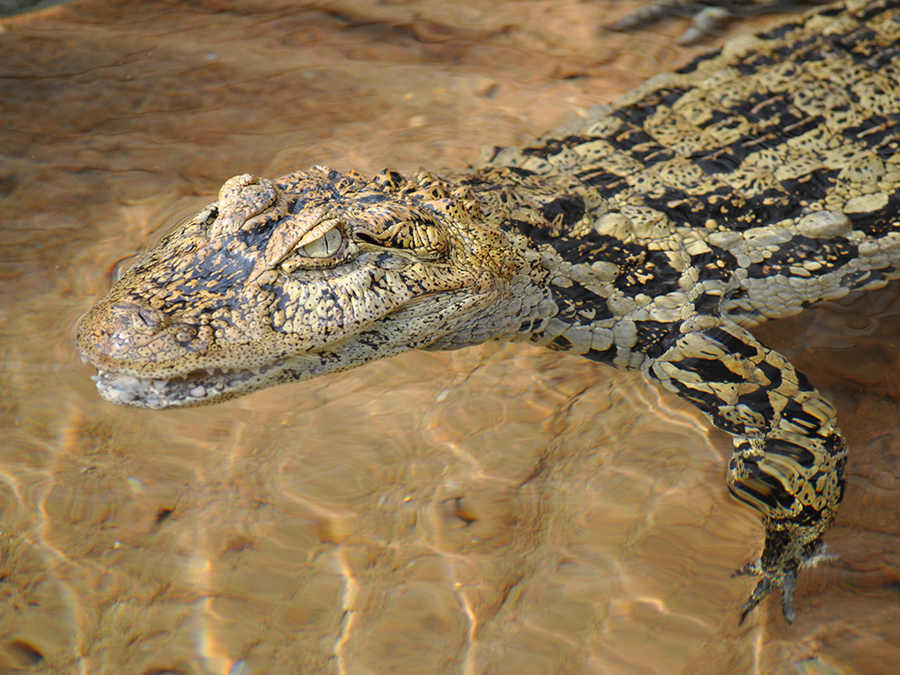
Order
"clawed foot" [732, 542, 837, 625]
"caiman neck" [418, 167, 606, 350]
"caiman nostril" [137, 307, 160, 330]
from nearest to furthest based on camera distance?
"caiman nostril" [137, 307, 160, 330] → "clawed foot" [732, 542, 837, 625] → "caiman neck" [418, 167, 606, 350]

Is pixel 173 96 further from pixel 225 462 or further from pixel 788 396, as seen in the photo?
pixel 788 396

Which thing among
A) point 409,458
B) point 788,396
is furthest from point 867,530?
point 409,458

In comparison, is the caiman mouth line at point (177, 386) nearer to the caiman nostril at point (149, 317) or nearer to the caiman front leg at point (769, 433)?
the caiman nostril at point (149, 317)

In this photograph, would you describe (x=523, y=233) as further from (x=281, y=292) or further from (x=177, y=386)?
(x=177, y=386)

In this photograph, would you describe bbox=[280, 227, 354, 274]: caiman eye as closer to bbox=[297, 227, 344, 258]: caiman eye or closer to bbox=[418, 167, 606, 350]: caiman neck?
bbox=[297, 227, 344, 258]: caiman eye

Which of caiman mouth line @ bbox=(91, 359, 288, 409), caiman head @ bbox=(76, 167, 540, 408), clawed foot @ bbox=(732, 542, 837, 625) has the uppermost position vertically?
caiman head @ bbox=(76, 167, 540, 408)

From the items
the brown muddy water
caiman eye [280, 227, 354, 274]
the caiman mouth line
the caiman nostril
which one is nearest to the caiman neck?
the brown muddy water

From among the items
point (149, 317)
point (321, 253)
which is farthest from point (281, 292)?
point (149, 317)

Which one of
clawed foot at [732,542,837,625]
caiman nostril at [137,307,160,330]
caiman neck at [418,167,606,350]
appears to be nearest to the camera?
caiman nostril at [137,307,160,330]
